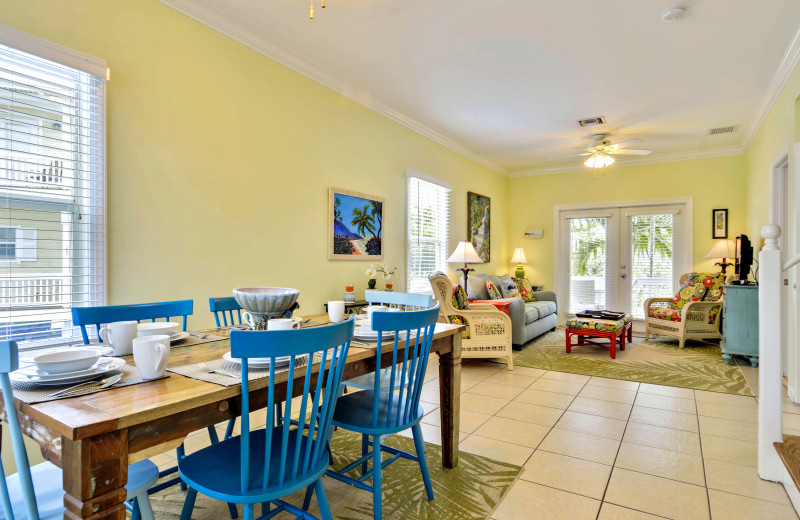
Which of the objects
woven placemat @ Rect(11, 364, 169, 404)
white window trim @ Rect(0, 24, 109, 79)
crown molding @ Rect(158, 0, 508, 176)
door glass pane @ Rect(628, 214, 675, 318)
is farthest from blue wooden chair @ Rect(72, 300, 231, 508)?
door glass pane @ Rect(628, 214, 675, 318)

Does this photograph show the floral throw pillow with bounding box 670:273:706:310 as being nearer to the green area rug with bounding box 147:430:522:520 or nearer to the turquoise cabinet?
the turquoise cabinet

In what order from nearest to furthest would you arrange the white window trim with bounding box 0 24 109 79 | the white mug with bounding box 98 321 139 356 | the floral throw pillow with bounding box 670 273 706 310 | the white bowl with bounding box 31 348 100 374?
the white bowl with bounding box 31 348 100 374 < the white mug with bounding box 98 321 139 356 < the white window trim with bounding box 0 24 109 79 < the floral throw pillow with bounding box 670 273 706 310

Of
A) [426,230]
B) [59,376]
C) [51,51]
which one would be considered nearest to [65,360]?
[59,376]

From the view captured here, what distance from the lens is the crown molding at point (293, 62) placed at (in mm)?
3039

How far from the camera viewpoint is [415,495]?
2.19 meters

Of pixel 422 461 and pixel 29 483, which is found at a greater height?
pixel 29 483

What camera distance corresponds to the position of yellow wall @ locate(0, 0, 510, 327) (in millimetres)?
2625

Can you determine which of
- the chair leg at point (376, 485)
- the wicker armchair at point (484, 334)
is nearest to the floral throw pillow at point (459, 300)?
the wicker armchair at point (484, 334)

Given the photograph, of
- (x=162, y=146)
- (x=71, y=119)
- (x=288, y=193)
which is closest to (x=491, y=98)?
(x=288, y=193)

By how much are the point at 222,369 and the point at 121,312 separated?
2.79 feet

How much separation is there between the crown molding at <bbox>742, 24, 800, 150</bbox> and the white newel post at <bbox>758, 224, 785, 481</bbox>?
216 cm

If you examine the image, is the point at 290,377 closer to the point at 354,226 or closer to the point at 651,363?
the point at 354,226

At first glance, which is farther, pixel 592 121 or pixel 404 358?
pixel 592 121

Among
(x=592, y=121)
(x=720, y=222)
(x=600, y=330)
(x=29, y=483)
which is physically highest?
(x=592, y=121)
